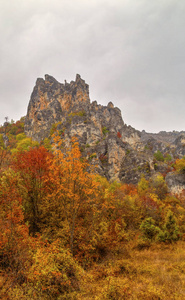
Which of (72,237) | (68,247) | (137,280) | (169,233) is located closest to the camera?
(137,280)

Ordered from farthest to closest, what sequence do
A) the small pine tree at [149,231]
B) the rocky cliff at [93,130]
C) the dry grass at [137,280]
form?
the rocky cliff at [93,130] < the small pine tree at [149,231] < the dry grass at [137,280]

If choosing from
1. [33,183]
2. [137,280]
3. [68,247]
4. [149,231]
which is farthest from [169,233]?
[33,183]

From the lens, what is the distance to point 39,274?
7566mm

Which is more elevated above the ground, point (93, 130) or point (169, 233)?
point (93, 130)

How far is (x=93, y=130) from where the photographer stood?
72562mm

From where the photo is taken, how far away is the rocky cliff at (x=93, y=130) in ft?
204

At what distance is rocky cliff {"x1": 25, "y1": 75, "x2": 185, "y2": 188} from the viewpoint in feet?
204

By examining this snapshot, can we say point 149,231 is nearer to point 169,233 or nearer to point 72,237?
point 169,233

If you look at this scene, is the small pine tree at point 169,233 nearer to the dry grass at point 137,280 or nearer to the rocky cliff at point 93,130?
the dry grass at point 137,280

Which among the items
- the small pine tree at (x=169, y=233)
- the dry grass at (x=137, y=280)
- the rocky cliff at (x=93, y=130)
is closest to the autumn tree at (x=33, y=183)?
the dry grass at (x=137, y=280)

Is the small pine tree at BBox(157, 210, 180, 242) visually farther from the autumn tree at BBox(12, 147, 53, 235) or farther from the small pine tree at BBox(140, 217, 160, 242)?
the autumn tree at BBox(12, 147, 53, 235)

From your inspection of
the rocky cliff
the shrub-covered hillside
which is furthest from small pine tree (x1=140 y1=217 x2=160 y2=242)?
the rocky cliff

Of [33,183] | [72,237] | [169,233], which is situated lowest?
[169,233]

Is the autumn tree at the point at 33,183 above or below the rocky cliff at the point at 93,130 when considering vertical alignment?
below
